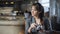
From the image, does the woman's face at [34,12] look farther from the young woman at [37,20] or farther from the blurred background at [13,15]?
the blurred background at [13,15]

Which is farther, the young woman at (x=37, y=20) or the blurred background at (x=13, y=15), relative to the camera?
the blurred background at (x=13, y=15)

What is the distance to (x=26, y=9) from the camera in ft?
4.21

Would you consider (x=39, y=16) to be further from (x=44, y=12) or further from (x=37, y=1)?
(x=37, y=1)

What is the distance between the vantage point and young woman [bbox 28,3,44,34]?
1094mm

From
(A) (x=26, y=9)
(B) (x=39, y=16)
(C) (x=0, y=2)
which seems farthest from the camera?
(C) (x=0, y=2)

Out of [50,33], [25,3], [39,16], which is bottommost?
[50,33]

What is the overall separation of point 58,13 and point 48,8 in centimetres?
9

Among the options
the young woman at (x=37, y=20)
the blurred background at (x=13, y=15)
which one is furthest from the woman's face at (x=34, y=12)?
the blurred background at (x=13, y=15)

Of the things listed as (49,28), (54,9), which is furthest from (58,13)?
(49,28)

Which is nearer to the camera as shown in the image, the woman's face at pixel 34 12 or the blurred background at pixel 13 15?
the woman's face at pixel 34 12

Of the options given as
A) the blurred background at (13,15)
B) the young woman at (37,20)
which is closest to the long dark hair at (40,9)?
the young woman at (37,20)

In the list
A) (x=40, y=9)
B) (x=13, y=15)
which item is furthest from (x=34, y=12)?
(x=13, y=15)

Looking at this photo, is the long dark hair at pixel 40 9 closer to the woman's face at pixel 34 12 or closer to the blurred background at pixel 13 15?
the woman's face at pixel 34 12

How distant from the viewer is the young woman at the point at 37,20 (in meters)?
1.09
